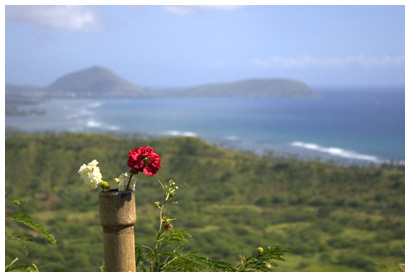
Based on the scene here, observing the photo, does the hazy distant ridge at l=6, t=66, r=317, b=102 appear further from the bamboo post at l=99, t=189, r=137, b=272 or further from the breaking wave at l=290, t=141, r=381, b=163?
the bamboo post at l=99, t=189, r=137, b=272

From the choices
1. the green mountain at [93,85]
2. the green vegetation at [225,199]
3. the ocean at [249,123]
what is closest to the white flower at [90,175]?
the green vegetation at [225,199]

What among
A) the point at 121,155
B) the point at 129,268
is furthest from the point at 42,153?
the point at 129,268

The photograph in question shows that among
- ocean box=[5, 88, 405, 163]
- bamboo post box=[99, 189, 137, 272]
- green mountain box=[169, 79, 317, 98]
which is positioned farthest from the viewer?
green mountain box=[169, 79, 317, 98]

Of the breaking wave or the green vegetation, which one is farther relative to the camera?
the breaking wave

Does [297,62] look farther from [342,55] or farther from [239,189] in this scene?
[239,189]

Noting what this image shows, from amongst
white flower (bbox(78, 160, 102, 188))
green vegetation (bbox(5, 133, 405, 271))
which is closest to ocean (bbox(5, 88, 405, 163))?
green vegetation (bbox(5, 133, 405, 271))

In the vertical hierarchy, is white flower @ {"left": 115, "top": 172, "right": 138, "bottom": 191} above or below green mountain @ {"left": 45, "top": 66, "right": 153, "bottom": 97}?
below

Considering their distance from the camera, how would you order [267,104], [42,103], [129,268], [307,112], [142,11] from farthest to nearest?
[267,104] < [307,112] < [142,11] < [42,103] < [129,268]

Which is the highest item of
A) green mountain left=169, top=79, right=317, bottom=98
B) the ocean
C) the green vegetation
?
green mountain left=169, top=79, right=317, bottom=98

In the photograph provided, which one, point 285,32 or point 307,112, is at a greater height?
point 285,32
